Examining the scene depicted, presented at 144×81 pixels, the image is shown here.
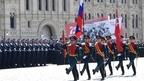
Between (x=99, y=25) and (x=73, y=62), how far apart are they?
18406mm

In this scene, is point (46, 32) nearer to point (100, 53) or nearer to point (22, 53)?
point (22, 53)

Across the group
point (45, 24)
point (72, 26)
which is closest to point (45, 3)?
point (45, 24)

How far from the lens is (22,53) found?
2773 cm

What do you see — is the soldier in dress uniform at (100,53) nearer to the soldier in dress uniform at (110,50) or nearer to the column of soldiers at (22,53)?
the soldier in dress uniform at (110,50)

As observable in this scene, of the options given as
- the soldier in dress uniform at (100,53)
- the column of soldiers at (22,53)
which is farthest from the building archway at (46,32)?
the soldier in dress uniform at (100,53)

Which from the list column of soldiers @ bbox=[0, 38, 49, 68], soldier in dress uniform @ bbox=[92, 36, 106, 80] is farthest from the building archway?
soldier in dress uniform @ bbox=[92, 36, 106, 80]

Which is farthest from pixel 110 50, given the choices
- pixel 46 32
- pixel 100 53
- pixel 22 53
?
pixel 46 32

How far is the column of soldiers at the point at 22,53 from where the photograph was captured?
26719 mm

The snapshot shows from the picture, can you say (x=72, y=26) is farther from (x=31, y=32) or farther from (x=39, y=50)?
(x=31, y=32)

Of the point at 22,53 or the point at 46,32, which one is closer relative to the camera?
the point at 22,53

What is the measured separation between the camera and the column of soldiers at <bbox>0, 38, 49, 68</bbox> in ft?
87.7

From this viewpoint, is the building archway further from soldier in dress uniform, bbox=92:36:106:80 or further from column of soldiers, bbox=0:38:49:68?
soldier in dress uniform, bbox=92:36:106:80

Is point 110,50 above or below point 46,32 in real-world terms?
below

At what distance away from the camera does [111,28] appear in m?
35.5
